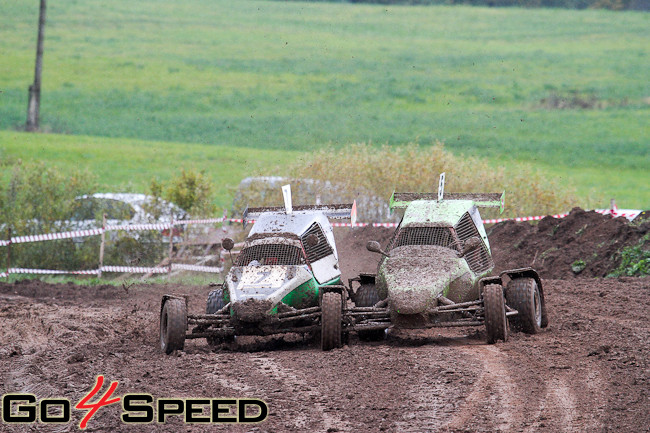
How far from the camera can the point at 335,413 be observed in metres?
9.91

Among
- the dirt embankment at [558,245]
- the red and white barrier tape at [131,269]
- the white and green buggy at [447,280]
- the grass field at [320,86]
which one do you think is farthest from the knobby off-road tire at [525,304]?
the grass field at [320,86]

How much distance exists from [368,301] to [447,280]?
1.69 metres

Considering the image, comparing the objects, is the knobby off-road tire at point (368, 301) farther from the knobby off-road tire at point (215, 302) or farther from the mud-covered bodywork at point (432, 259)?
the knobby off-road tire at point (215, 302)

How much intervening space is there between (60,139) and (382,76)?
24622 mm

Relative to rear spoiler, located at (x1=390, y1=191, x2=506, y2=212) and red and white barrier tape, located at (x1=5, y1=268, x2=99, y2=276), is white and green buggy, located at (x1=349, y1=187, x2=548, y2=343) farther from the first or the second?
red and white barrier tape, located at (x1=5, y1=268, x2=99, y2=276)

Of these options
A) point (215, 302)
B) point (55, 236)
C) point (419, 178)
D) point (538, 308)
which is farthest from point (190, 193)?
point (538, 308)

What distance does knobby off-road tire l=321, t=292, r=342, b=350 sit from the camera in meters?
13.4

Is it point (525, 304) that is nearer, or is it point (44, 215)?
point (525, 304)

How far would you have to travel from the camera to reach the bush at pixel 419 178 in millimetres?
29906

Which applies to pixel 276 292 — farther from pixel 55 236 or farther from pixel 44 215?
pixel 44 215

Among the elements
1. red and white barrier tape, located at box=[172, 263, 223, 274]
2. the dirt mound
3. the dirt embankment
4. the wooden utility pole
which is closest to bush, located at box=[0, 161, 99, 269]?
red and white barrier tape, located at box=[172, 263, 223, 274]

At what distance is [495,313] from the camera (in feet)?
43.7

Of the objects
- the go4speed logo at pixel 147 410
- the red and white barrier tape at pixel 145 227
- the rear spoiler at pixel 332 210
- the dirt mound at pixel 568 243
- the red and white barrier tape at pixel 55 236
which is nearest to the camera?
the go4speed logo at pixel 147 410

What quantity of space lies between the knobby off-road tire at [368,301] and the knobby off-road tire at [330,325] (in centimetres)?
113
